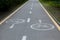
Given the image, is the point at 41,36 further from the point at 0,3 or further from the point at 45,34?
the point at 0,3

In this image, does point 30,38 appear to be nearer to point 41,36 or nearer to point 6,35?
point 41,36

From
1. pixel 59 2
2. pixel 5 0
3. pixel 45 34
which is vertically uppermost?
pixel 45 34

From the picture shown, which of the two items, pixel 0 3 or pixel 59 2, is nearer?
pixel 0 3

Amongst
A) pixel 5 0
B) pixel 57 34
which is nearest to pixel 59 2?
pixel 5 0

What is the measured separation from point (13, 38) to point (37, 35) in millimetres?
1533

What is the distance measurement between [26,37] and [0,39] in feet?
4.68

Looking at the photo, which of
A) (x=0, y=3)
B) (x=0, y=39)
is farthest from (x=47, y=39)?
(x=0, y=3)

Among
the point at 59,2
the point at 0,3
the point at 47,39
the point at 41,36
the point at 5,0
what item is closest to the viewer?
the point at 47,39

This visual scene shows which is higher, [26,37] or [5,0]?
[26,37]

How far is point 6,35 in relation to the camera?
11438 mm

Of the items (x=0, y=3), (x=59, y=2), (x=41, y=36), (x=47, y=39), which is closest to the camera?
(x=47, y=39)

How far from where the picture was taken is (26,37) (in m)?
10.9

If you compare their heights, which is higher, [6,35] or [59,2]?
[6,35]

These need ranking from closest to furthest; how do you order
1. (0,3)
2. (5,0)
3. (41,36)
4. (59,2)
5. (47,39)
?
(47,39) < (41,36) < (0,3) < (5,0) < (59,2)
